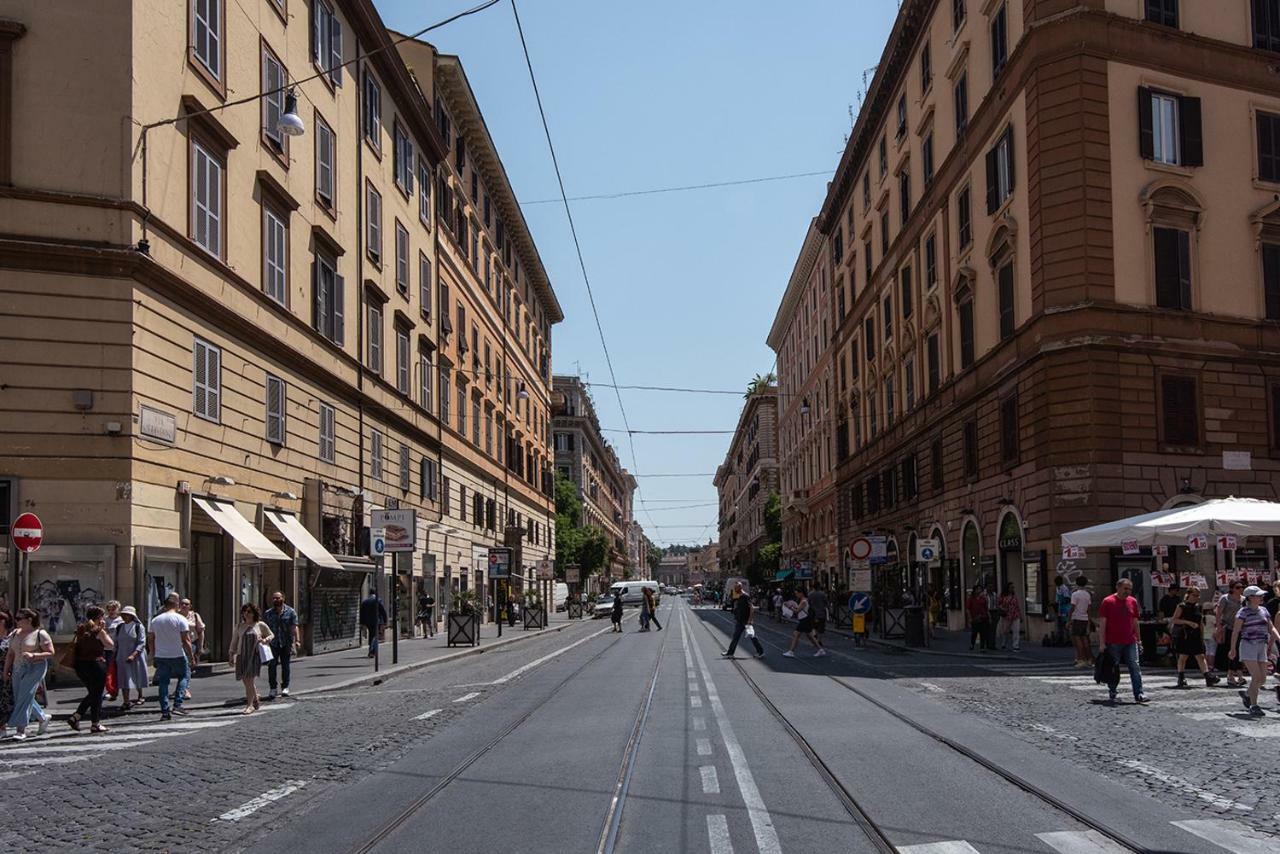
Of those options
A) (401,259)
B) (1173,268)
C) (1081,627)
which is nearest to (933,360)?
(1173,268)

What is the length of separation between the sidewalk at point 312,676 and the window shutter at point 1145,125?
2027 centimetres

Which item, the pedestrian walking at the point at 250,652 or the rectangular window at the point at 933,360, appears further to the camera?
the rectangular window at the point at 933,360

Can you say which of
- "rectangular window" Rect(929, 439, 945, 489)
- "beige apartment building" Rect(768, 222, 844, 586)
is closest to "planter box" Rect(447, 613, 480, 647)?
"rectangular window" Rect(929, 439, 945, 489)

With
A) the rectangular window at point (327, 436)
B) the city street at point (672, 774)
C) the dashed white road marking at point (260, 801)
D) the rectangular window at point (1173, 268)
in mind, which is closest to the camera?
the city street at point (672, 774)

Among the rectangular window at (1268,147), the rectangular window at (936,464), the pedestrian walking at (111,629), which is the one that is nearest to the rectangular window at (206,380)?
the pedestrian walking at (111,629)

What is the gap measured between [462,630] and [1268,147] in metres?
24.2

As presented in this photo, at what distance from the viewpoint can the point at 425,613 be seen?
133 feet

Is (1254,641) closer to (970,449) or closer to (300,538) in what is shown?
(300,538)

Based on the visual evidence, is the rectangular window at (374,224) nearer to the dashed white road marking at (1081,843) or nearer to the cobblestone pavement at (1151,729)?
the cobblestone pavement at (1151,729)

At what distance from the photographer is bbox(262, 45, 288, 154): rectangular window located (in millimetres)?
26594

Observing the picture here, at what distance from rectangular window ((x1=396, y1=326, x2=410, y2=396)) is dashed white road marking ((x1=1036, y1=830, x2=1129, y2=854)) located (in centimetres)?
3221

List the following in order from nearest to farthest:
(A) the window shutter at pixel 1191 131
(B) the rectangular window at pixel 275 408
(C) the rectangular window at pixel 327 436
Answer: (B) the rectangular window at pixel 275 408, (A) the window shutter at pixel 1191 131, (C) the rectangular window at pixel 327 436

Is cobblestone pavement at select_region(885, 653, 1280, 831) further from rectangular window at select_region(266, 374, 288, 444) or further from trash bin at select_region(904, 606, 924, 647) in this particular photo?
rectangular window at select_region(266, 374, 288, 444)

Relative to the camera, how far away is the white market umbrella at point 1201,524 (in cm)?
2102
